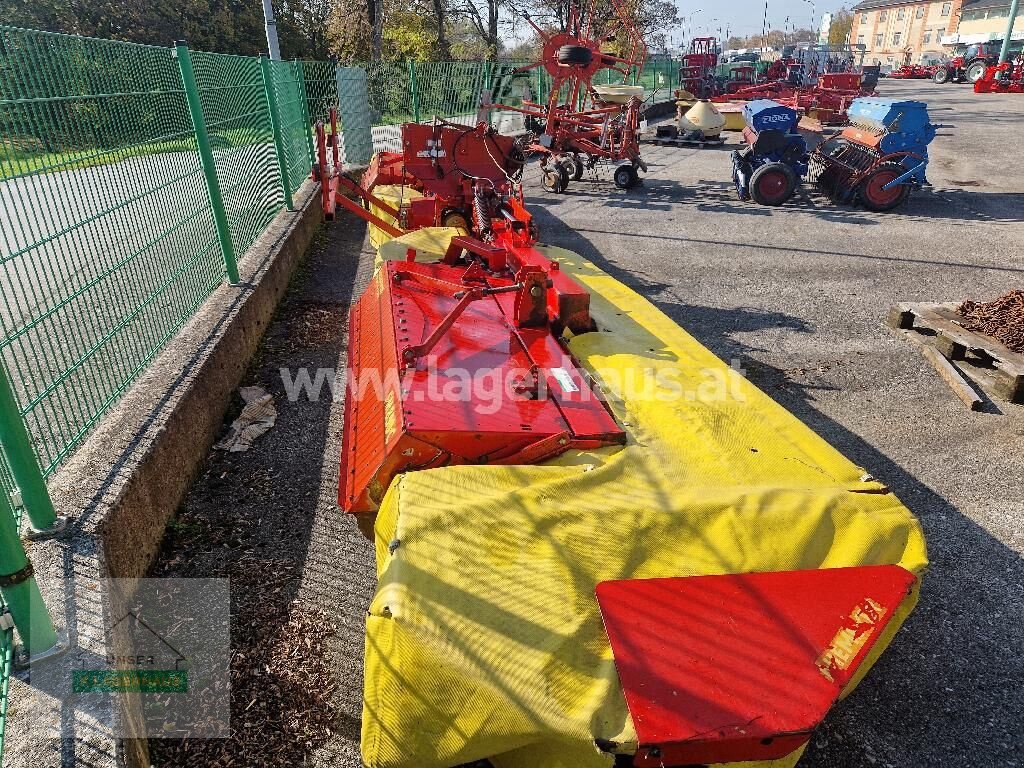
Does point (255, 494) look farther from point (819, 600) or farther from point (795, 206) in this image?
point (795, 206)

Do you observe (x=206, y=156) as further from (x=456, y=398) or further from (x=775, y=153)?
(x=775, y=153)

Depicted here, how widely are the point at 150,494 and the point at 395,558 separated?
61.4 inches

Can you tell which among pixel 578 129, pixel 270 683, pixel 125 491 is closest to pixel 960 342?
pixel 270 683

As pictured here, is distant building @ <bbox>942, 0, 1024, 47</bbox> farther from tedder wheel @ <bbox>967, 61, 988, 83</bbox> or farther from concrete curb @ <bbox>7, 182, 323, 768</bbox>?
concrete curb @ <bbox>7, 182, 323, 768</bbox>

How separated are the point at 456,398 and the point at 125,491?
138cm

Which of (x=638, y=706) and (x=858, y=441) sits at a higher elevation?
(x=638, y=706)

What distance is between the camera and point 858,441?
4176mm

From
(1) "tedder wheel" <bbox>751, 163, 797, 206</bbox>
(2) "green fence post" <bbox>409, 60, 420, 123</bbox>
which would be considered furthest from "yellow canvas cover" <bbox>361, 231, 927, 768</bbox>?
(2) "green fence post" <bbox>409, 60, 420, 123</bbox>

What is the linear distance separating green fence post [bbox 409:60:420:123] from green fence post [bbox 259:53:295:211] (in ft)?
19.2

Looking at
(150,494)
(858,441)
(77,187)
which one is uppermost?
(77,187)

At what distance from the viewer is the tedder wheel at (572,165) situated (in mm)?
11426

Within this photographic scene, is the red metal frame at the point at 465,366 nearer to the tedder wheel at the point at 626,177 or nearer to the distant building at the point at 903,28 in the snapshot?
the tedder wheel at the point at 626,177

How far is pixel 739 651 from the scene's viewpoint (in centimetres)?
196

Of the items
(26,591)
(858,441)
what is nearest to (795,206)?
(858,441)
